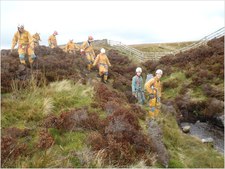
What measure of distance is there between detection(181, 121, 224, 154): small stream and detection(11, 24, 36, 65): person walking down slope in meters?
8.75

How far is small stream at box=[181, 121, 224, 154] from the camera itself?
11.8 metres

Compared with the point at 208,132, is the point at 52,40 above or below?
above

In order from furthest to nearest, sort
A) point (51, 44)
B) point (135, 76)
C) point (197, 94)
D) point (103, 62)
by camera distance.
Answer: point (51, 44)
point (197, 94)
point (103, 62)
point (135, 76)

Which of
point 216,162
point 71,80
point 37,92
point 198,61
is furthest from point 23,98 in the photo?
point 198,61

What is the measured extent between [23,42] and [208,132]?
10105mm

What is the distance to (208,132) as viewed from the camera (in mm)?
13094

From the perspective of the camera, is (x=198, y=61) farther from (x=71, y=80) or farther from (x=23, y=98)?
(x=23, y=98)

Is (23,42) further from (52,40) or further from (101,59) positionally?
(52,40)

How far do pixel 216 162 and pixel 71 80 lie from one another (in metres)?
6.72

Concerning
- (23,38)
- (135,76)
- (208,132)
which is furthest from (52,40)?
(208,132)

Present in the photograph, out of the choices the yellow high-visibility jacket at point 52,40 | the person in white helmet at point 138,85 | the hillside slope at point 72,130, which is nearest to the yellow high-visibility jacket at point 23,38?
the hillside slope at point 72,130

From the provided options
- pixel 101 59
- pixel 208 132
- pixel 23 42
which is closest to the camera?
pixel 23 42

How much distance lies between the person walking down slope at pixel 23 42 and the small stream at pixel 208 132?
875cm

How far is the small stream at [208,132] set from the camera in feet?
38.7
